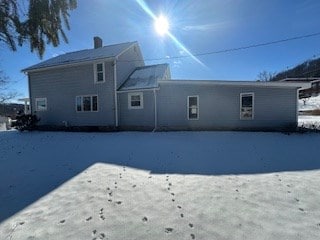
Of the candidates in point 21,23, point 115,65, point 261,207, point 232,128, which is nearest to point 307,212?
point 261,207

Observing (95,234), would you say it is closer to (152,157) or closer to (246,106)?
(152,157)

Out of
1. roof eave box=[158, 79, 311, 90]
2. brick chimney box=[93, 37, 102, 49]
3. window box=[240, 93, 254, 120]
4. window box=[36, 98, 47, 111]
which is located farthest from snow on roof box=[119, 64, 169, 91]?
window box=[36, 98, 47, 111]

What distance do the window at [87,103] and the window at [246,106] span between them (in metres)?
9.87

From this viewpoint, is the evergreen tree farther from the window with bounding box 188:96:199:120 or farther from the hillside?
the hillside

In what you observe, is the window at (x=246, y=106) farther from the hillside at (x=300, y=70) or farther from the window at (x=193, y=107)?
the hillside at (x=300, y=70)

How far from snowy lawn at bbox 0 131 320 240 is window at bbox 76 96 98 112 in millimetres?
8949

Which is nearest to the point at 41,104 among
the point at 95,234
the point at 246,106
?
the point at 246,106

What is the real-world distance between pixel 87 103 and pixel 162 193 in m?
15.2

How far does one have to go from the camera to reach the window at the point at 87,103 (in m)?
19.4

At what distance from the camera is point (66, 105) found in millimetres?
20328

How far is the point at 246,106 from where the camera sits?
1656 cm

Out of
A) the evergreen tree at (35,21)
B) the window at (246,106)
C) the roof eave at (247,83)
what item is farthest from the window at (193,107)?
the evergreen tree at (35,21)

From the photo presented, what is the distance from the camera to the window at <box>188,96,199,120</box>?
674 inches

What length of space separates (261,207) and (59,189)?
4210 millimetres
